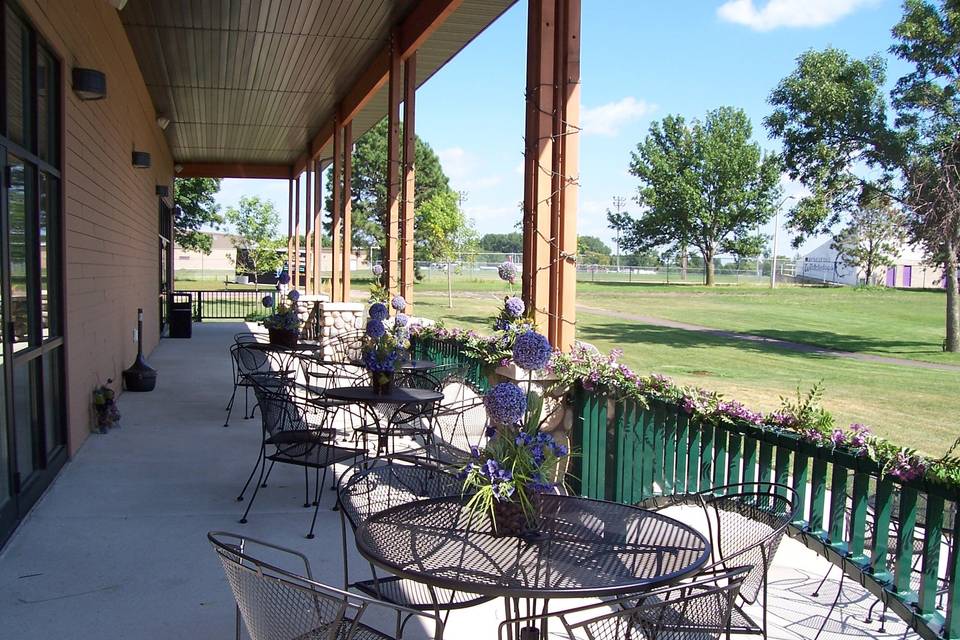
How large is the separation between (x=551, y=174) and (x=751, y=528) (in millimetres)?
2683

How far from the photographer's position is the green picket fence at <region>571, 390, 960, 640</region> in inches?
99.7

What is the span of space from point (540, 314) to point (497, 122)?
4301cm

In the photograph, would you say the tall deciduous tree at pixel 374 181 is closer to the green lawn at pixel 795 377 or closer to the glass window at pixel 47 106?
the green lawn at pixel 795 377

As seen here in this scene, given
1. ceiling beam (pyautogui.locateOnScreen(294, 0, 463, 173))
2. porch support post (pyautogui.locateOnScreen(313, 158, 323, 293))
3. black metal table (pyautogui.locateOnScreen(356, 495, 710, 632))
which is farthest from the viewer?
porch support post (pyautogui.locateOnScreen(313, 158, 323, 293))

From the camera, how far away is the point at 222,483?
505cm

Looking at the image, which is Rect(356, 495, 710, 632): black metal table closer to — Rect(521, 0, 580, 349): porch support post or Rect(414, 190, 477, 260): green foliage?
Rect(521, 0, 580, 349): porch support post

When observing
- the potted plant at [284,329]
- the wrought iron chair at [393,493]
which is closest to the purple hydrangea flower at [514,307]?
the wrought iron chair at [393,493]

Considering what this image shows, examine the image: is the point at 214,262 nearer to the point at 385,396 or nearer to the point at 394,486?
the point at 385,396

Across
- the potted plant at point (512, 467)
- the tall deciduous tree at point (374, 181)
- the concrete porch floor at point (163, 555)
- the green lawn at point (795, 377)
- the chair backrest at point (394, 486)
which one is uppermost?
the tall deciduous tree at point (374, 181)

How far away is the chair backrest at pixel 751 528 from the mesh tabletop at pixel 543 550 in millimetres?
240

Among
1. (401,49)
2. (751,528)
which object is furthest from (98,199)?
(751,528)

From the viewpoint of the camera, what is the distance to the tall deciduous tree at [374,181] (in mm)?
46875

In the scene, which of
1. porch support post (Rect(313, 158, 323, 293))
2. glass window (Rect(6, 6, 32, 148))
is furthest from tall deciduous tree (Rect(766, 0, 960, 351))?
glass window (Rect(6, 6, 32, 148))

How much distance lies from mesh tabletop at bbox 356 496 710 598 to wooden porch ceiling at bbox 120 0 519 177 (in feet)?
17.2
